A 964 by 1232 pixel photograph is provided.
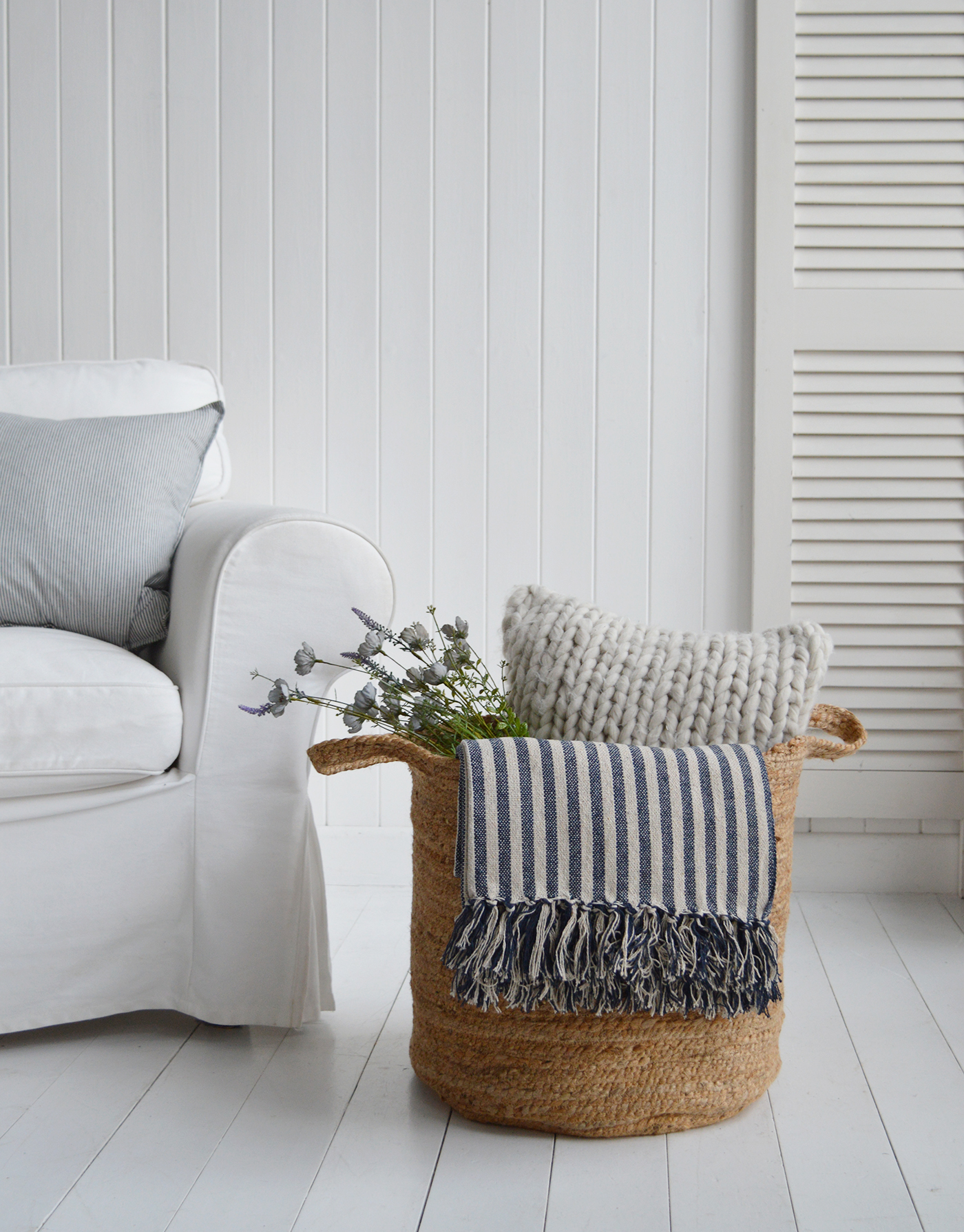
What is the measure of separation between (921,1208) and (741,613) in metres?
1.07

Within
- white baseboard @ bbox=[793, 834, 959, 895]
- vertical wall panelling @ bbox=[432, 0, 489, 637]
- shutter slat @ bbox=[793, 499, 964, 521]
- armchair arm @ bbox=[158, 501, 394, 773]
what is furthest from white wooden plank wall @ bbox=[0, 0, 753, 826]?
armchair arm @ bbox=[158, 501, 394, 773]

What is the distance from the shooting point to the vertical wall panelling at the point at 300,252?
71.0 inches

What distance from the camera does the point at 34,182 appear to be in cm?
186

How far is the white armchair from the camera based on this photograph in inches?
46.4

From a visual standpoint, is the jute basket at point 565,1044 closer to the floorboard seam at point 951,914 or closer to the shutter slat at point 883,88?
the floorboard seam at point 951,914

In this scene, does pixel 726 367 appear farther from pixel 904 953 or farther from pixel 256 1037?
pixel 256 1037

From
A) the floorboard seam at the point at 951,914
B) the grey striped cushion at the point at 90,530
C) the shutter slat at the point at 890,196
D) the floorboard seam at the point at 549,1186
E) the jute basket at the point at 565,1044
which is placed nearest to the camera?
the floorboard seam at the point at 549,1186

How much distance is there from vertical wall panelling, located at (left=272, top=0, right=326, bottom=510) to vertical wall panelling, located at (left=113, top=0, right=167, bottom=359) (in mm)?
200

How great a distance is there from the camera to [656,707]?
3.40 ft

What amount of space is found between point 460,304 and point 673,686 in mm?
1012

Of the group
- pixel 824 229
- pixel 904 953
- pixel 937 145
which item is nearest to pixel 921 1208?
pixel 904 953

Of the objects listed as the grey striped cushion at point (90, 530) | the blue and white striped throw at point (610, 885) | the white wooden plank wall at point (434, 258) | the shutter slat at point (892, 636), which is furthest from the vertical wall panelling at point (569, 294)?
the blue and white striped throw at point (610, 885)

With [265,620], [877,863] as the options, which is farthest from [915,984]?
[265,620]

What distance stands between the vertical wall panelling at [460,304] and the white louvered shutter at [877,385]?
0.47 meters
